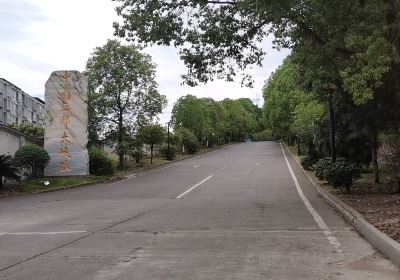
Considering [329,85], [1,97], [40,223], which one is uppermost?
[1,97]

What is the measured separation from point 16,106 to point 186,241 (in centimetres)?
7222

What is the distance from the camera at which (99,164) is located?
110 feet

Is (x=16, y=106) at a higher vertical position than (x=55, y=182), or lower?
higher

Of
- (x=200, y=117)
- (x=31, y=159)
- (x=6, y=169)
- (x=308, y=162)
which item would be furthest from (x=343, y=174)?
(x=200, y=117)

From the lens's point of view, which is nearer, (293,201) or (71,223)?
(71,223)

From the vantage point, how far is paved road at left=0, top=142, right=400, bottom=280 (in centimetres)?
752

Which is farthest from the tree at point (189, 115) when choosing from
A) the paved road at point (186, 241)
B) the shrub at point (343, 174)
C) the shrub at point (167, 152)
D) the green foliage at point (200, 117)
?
the paved road at point (186, 241)

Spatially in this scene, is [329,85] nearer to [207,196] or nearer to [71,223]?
[207,196]

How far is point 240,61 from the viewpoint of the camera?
19406 mm

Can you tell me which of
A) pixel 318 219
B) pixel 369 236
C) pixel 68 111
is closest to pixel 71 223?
pixel 318 219

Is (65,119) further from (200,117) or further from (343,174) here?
(200,117)

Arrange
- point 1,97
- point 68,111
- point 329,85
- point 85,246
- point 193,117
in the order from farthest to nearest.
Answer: point 193,117, point 1,97, point 68,111, point 329,85, point 85,246

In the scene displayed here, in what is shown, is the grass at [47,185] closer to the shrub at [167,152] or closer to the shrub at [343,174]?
the shrub at [343,174]

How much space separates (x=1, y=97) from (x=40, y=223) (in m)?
60.0
